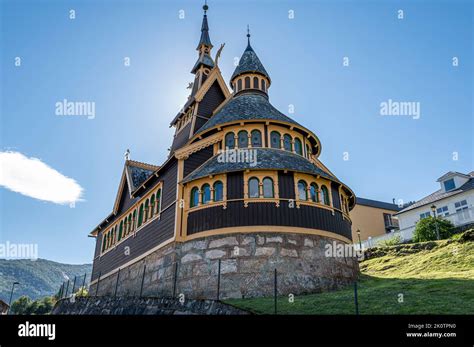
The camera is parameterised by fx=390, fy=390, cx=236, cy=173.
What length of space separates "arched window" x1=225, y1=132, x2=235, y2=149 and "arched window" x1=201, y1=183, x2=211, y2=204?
3.03 m

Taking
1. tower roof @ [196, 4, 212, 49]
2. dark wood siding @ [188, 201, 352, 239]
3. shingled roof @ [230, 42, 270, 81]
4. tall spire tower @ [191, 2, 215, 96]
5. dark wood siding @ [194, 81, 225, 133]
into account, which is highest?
tower roof @ [196, 4, 212, 49]

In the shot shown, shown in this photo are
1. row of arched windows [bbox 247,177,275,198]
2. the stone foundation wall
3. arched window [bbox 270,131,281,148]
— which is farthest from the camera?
arched window [bbox 270,131,281,148]

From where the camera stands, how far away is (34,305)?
89.2 meters

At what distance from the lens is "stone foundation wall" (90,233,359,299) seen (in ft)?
56.9

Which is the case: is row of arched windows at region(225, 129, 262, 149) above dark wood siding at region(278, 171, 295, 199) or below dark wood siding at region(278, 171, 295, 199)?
above

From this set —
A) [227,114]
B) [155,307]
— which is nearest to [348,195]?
[227,114]

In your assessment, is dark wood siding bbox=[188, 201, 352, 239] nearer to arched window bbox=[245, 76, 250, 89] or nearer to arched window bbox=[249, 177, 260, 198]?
arched window bbox=[249, 177, 260, 198]

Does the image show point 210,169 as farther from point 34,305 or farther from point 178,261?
point 34,305

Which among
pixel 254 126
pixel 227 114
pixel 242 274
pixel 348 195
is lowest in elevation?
pixel 242 274

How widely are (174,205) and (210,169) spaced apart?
8.93ft

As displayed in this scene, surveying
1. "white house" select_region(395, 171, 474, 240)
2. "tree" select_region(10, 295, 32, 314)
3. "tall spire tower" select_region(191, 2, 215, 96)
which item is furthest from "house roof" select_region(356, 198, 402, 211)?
"tree" select_region(10, 295, 32, 314)

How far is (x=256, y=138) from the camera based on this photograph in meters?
21.9

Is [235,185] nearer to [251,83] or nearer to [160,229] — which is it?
[160,229]

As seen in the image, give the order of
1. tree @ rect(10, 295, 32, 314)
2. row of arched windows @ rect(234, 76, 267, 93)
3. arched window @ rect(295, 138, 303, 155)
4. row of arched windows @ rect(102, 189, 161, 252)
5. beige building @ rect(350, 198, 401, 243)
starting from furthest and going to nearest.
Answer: tree @ rect(10, 295, 32, 314) < beige building @ rect(350, 198, 401, 243) < row of arched windows @ rect(234, 76, 267, 93) < row of arched windows @ rect(102, 189, 161, 252) < arched window @ rect(295, 138, 303, 155)
